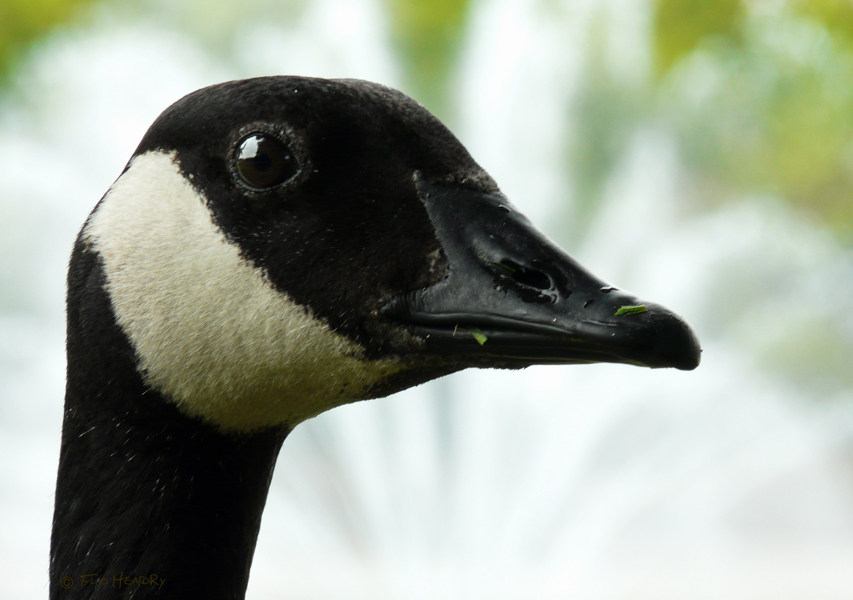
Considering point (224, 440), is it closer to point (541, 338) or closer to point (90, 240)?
point (90, 240)

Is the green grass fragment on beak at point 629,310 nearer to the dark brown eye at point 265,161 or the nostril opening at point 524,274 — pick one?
the nostril opening at point 524,274

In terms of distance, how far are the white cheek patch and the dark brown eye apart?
0.46 ft

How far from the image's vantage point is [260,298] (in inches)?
59.6

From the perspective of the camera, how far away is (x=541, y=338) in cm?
131

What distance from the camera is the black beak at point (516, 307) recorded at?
125cm

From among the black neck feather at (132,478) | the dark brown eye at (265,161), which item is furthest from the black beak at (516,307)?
the black neck feather at (132,478)

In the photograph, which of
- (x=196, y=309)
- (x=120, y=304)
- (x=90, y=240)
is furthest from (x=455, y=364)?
(x=90, y=240)

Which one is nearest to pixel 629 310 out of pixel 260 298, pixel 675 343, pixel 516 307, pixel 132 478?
pixel 675 343

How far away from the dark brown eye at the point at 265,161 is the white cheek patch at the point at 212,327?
0.46ft

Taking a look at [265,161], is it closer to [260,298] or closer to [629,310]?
[260,298]

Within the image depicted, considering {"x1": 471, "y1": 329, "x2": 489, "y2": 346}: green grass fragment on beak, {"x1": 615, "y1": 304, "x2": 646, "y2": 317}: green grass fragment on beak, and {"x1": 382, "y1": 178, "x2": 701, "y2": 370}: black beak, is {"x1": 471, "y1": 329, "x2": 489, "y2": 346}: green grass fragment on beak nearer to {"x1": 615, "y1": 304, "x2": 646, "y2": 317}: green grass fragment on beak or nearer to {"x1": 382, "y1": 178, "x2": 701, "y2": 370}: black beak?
{"x1": 382, "y1": 178, "x2": 701, "y2": 370}: black beak

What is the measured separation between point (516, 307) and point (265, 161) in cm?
62

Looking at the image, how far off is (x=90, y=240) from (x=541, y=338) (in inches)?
43.5

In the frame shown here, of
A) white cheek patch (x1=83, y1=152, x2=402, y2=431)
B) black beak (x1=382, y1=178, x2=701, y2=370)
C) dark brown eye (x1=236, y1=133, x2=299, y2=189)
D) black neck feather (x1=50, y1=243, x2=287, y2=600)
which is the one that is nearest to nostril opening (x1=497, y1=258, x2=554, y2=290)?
black beak (x1=382, y1=178, x2=701, y2=370)
